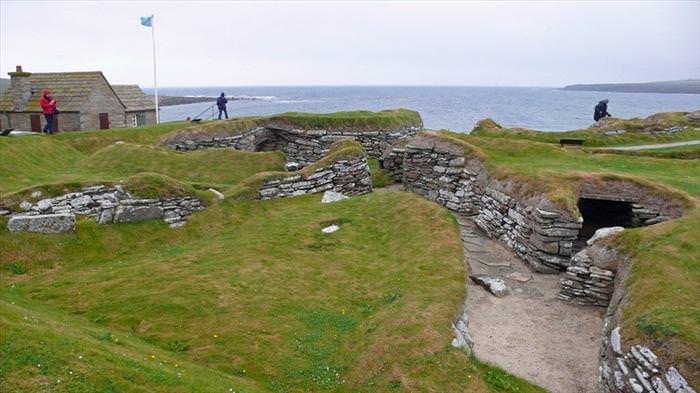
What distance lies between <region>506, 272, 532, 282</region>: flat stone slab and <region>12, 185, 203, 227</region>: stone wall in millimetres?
12452

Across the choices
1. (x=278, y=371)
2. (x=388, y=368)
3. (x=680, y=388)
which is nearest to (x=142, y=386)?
(x=278, y=371)

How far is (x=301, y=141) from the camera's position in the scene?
35031 millimetres

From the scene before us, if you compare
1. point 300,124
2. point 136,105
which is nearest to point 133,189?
point 300,124

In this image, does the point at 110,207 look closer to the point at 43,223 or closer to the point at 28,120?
the point at 43,223

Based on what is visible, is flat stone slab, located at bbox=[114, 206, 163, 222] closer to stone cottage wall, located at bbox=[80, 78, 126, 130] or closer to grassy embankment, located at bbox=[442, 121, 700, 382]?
grassy embankment, located at bbox=[442, 121, 700, 382]

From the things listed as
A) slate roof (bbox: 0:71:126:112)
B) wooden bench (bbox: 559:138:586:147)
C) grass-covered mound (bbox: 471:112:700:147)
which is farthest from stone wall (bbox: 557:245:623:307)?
slate roof (bbox: 0:71:126:112)

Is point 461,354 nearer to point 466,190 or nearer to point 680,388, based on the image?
point 680,388

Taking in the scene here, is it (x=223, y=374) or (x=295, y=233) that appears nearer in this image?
(x=223, y=374)

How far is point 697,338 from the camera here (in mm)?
9852

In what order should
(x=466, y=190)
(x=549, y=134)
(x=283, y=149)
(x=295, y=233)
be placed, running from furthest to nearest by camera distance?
(x=283, y=149) → (x=549, y=134) → (x=466, y=190) → (x=295, y=233)

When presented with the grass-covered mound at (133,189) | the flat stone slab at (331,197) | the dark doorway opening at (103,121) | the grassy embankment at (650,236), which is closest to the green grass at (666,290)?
the grassy embankment at (650,236)

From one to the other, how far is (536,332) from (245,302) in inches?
310

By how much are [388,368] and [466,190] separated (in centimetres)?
1430

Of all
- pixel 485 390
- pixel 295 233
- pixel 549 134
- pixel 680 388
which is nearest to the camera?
pixel 680 388
